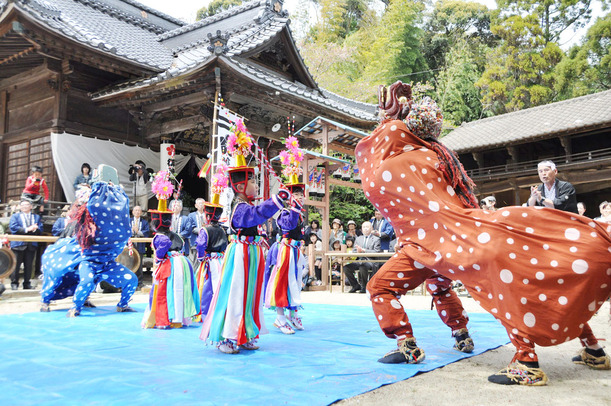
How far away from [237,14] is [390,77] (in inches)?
475

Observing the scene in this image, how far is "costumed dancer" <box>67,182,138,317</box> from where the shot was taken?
6.01 meters

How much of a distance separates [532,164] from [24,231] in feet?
57.1

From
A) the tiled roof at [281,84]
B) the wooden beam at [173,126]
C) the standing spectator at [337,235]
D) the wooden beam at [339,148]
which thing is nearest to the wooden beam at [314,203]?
the standing spectator at [337,235]

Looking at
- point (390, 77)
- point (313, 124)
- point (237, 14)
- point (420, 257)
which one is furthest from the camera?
point (390, 77)

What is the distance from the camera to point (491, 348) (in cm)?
397

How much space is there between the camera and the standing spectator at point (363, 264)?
400 inches

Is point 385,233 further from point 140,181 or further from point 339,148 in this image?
point 140,181

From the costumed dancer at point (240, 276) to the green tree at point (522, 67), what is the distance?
2193 cm

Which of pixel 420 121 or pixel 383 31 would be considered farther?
pixel 383 31

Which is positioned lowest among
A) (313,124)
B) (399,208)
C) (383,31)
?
(399,208)

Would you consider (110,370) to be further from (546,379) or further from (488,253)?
(546,379)

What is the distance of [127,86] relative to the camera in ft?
33.2

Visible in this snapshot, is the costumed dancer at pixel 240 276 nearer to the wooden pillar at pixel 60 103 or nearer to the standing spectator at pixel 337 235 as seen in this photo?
the standing spectator at pixel 337 235

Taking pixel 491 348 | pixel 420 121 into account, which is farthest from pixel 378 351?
pixel 420 121
